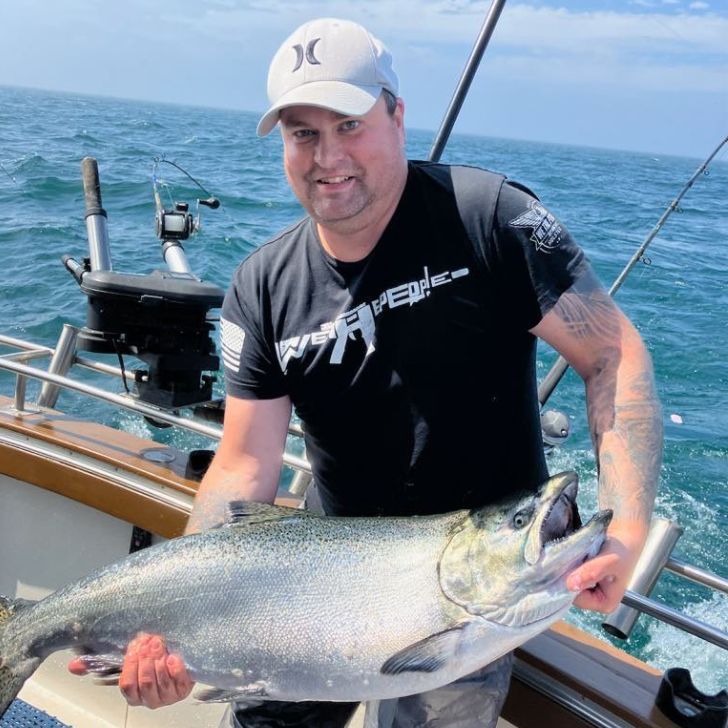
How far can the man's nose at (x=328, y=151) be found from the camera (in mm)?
1999

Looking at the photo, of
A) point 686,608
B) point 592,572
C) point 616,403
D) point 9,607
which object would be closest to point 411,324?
point 616,403

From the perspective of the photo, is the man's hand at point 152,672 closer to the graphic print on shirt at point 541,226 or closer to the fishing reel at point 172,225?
the graphic print on shirt at point 541,226

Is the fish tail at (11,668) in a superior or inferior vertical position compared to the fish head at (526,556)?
inferior

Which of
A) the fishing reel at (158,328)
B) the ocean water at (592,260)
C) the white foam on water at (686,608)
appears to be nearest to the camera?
the fishing reel at (158,328)

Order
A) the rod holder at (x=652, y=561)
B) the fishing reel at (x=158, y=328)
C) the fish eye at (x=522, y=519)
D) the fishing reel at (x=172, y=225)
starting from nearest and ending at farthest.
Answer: the fish eye at (x=522, y=519), the rod holder at (x=652, y=561), the fishing reel at (x=158, y=328), the fishing reel at (x=172, y=225)

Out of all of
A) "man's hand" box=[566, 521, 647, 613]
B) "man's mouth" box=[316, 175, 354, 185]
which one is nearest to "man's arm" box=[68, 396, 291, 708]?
"man's mouth" box=[316, 175, 354, 185]

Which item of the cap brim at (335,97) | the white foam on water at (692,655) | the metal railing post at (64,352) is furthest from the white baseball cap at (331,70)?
the white foam on water at (692,655)

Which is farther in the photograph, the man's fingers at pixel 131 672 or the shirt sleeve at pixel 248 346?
the shirt sleeve at pixel 248 346

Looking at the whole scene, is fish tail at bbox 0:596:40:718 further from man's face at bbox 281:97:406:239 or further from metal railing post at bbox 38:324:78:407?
metal railing post at bbox 38:324:78:407

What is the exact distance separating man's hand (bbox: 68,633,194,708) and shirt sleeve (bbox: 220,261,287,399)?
0.75 metres

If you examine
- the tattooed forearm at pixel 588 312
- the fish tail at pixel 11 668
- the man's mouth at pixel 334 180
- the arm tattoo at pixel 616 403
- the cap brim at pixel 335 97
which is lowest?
the fish tail at pixel 11 668

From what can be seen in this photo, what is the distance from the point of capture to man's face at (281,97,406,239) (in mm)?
1996

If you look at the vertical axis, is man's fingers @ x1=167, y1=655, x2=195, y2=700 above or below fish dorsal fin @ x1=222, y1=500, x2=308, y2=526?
below

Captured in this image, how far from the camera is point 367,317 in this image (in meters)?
2.04
